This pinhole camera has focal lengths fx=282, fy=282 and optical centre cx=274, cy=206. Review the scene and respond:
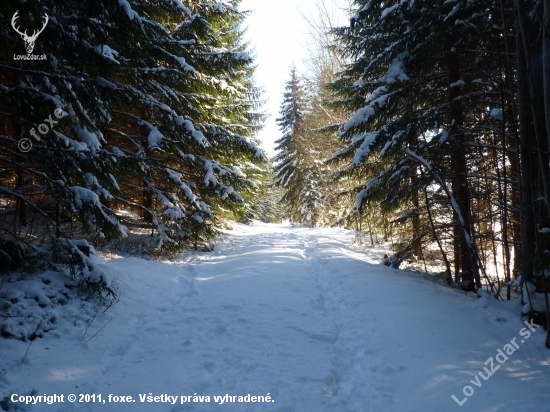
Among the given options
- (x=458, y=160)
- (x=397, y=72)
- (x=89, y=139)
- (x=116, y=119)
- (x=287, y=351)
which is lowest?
(x=287, y=351)

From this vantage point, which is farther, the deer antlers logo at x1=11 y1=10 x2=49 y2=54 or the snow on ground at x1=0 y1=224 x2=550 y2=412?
the deer antlers logo at x1=11 y1=10 x2=49 y2=54

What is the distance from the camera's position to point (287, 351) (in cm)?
461

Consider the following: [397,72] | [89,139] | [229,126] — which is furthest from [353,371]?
[229,126]

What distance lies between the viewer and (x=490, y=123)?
21.7 ft

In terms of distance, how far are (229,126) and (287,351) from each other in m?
11.4

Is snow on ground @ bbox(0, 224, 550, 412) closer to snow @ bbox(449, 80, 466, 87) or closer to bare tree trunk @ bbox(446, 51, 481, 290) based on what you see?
bare tree trunk @ bbox(446, 51, 481, 290)

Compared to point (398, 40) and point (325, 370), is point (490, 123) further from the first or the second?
point (325, 370)

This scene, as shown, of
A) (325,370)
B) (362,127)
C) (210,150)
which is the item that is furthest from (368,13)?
(325,370)

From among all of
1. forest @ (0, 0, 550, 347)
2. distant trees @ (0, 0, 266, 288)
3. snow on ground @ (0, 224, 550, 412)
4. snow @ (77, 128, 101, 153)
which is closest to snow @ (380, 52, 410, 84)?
forest @ (0, 0, 550, 347)

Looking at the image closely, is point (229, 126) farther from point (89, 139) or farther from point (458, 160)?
point (458, 160)

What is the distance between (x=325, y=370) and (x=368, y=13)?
29.3 ft

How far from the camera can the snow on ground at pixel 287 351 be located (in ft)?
11.3

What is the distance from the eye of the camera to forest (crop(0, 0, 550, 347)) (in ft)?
15.6

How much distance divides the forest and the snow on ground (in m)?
0.82
